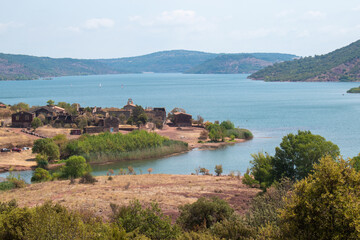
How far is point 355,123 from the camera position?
7500cm

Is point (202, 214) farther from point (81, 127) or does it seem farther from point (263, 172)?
point (81, 127)

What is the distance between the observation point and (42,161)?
4297 centimetres

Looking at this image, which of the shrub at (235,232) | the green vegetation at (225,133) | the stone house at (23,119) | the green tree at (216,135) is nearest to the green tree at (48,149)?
the stone house at (23,119)

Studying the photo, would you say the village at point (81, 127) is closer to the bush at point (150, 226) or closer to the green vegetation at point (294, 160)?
the green vegetation at point (294, 160)

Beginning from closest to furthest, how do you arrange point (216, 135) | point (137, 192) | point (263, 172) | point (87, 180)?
point (263, 172) < point (137, 192) < point (87, 180) < point (216, 135)

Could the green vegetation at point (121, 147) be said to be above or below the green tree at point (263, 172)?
below

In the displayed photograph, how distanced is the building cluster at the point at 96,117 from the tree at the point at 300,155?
1388 inches

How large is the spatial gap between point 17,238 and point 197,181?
759 inches

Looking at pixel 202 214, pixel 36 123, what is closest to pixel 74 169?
pixel 202 214

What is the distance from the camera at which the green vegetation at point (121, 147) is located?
152 feet

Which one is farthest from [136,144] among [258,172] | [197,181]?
[258,172]

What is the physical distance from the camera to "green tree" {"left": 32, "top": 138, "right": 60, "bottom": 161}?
1772 inches

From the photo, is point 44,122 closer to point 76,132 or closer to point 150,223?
point 76,132

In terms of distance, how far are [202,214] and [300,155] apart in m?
10.9
